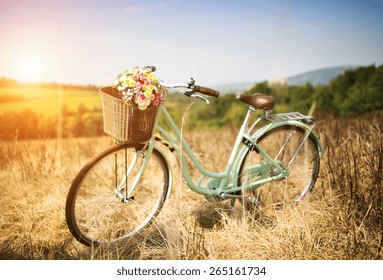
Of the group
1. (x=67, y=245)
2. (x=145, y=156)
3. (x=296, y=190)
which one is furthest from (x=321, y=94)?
A: (x=67, y=245)

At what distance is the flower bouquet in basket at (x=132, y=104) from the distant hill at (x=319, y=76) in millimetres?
4235

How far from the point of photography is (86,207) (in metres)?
2.44

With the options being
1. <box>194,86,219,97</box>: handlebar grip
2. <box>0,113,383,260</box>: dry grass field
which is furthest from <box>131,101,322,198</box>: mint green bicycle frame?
<box>194,86,219,97</box>: handlebar grip

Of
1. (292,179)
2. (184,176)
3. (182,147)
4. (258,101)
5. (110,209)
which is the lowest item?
(110,209)

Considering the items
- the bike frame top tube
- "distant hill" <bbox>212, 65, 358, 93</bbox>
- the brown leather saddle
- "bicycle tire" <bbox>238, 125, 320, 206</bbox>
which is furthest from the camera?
"distant hill" <bbox>212, 65, 358, 93</bbox>

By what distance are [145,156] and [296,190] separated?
4.28 ft

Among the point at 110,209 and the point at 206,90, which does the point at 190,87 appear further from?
the point at 110,209

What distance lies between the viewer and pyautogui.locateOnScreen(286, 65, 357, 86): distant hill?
17.7 feet

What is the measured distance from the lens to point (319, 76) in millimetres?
5539

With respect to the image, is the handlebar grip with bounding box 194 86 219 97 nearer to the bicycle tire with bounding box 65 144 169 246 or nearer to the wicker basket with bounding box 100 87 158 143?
the wicker basket with bounding box 100 87 158 143

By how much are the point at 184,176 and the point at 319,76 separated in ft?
13.9

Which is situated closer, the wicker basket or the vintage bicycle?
the wicker basket

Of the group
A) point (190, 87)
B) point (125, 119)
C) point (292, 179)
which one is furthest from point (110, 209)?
point (292, 179)
